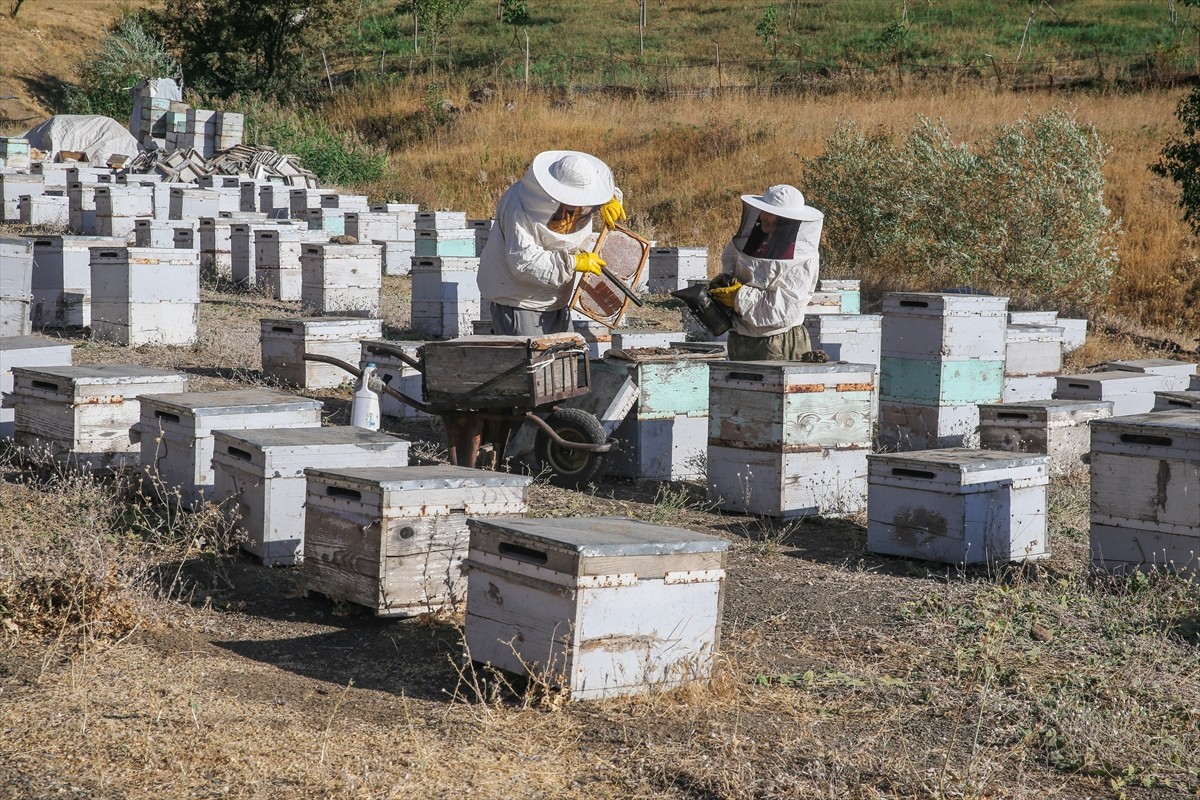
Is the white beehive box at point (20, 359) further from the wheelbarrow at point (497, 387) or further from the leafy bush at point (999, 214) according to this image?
the leafy bush at point (999, 214)

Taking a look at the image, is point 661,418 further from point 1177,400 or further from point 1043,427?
point 1177,400

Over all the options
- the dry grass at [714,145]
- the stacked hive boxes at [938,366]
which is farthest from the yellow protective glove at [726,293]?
the dry grass at [714,145]

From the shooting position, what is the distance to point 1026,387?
962 centimetres

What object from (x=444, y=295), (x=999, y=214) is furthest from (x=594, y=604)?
(x=999, y=214)

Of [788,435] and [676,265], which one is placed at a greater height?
[676,265]

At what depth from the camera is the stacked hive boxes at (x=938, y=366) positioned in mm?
8523

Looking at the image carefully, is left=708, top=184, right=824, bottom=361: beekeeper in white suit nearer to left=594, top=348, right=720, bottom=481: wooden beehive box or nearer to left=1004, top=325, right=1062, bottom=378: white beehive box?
left=594, top=348, right=720, bottom=481: wooden beehive box

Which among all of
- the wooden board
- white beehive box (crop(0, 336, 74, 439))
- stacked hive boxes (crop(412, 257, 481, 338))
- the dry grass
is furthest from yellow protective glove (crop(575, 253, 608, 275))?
the dry grass

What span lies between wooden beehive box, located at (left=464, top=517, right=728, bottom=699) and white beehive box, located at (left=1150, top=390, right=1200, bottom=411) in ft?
14.8

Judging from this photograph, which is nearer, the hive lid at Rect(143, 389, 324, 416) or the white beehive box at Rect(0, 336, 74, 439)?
the hive lid at Rect(143, 389, 324, 416)

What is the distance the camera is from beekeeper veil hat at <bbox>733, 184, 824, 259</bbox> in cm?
730

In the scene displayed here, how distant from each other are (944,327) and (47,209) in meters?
13.9

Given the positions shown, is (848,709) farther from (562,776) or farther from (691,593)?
(562,776)

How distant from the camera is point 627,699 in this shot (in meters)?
4.16
